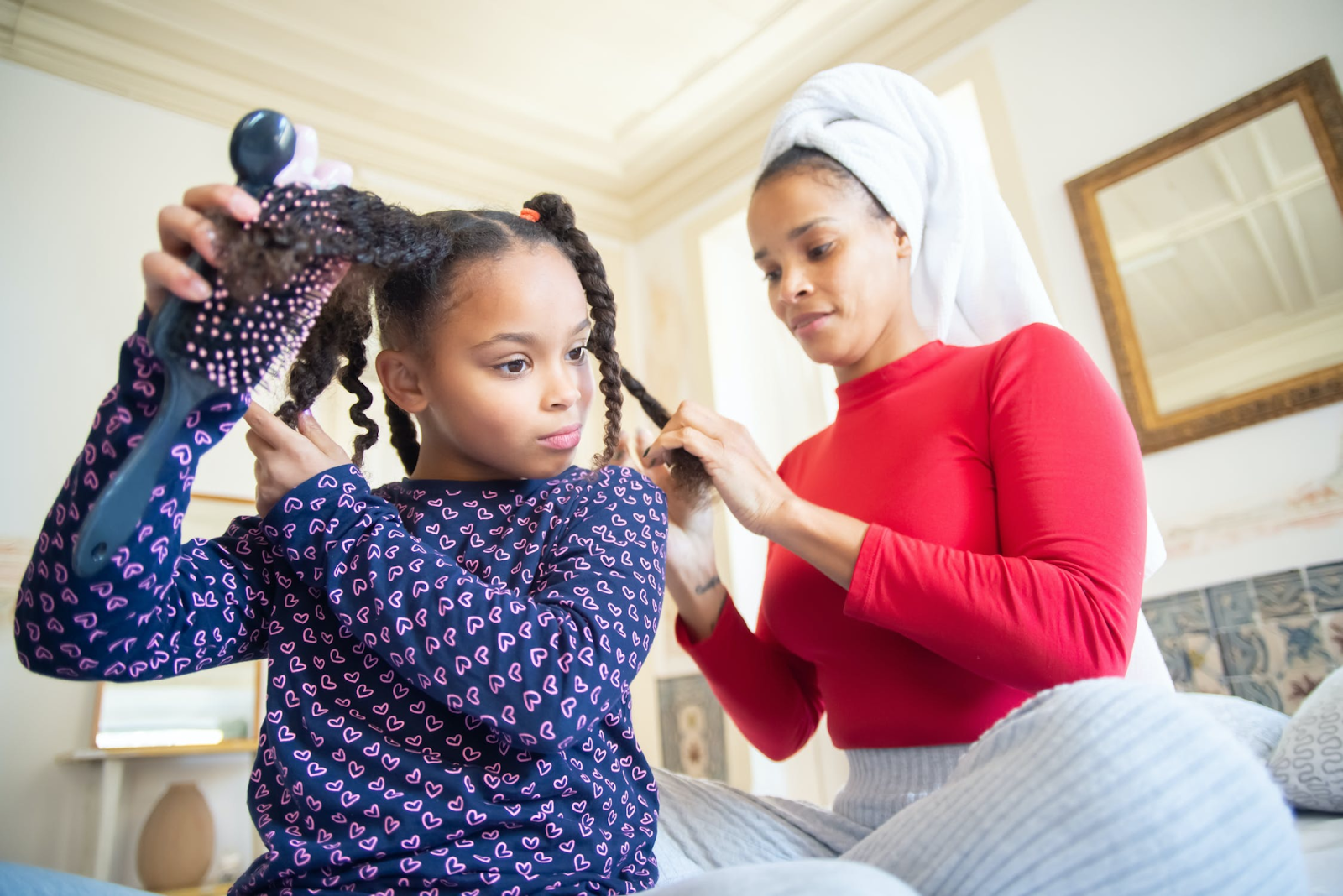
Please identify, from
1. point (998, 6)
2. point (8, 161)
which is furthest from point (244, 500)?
point (998, 6)

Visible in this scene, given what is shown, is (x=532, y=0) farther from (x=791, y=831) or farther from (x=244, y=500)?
(x=791, y=831)

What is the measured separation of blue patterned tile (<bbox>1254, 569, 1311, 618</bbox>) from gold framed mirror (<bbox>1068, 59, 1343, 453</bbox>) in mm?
396

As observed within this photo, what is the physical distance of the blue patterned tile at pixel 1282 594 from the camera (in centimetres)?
226

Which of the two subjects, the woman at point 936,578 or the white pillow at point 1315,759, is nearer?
the woman at point 936,578

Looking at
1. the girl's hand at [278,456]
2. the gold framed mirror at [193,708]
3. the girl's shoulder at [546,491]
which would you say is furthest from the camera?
the gold framed mirror at [193,708]

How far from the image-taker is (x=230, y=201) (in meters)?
0.66

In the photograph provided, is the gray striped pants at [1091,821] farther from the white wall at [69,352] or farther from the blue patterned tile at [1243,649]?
the white wall at [69,352]

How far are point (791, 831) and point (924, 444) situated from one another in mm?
501

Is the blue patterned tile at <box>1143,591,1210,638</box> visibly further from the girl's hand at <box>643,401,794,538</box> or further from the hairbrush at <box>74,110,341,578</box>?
the hairbrush at <box>74,110,341,578</box>

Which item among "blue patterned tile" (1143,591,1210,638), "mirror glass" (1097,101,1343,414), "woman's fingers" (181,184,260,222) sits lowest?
"blue patterned tile" (1143,591,1210,638)

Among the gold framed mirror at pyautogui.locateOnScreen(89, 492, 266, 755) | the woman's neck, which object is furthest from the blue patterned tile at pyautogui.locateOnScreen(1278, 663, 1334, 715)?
the gold framed mirror at pyautogui.locateOnScreen(89, 492, 266, 755)

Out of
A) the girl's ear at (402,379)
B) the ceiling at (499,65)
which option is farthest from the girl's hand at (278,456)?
the ceiling at (499,65)

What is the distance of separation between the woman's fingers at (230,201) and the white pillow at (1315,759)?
1.46 metres

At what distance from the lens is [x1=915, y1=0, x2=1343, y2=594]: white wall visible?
2.35 meters
